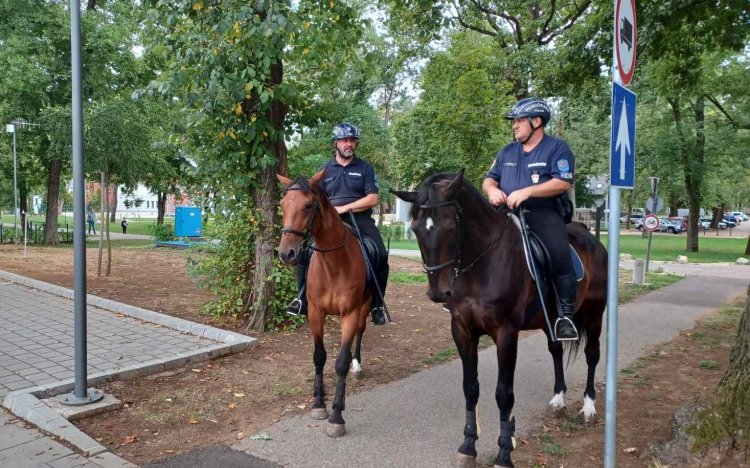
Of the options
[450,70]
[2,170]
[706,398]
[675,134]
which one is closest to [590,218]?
[675,134]

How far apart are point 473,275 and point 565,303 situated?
931mm

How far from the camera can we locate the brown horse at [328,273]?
433 centimetres

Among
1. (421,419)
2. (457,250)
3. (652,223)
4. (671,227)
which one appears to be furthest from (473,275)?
(671,227)

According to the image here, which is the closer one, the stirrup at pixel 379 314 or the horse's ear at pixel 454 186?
the horse's ear at pixel 454 186

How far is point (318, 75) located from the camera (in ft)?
27.7

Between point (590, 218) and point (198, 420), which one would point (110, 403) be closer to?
point (198, 420)

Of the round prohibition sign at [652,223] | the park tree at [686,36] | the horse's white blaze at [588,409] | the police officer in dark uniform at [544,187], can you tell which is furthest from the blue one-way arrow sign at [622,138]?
the round prohibition sign at [652,223]

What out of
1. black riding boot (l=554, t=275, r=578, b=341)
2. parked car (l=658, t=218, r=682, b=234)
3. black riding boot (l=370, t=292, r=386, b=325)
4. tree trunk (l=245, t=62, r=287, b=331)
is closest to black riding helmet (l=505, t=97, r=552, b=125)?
black riding boot (l=554, t=275, r=578, b=341)

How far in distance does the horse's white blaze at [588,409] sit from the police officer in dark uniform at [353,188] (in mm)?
2193

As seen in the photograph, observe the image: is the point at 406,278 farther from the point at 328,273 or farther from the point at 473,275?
the point at 473,275

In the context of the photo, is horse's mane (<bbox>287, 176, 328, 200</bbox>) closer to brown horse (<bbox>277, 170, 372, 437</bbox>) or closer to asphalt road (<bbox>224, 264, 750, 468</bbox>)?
brown horse (<bbox>277, 170, 372, 437</bbox>)

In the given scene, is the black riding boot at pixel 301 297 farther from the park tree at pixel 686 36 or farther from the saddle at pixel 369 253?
the park tree at pixel 686 36

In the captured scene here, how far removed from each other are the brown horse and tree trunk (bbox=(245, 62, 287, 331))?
3.00m

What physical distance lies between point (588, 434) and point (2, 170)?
27.9m
